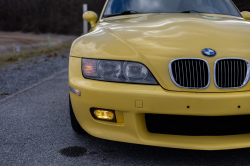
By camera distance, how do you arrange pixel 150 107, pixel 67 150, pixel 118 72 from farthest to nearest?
pixel 67 150 < pixel 118 72 < pixel 150 107

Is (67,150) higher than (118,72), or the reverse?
(118,72)

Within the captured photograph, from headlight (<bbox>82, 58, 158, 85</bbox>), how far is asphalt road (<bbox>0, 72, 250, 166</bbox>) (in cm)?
63

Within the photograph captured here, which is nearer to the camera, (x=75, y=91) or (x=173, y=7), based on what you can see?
(x=75, y=91)

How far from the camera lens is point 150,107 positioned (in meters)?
1.79

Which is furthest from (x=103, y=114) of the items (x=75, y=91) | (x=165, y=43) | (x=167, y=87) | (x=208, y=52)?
(x=208, y=52)

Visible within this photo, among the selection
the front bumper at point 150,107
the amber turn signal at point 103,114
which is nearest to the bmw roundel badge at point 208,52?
the front bumper at point 150,107

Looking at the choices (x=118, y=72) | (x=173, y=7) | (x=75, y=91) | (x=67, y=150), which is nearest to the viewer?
(x=118, y=72)

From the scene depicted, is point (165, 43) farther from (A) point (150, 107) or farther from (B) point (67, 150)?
(B) point (67, 150)

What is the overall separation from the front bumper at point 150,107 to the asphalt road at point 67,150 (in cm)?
24

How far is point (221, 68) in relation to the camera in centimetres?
183

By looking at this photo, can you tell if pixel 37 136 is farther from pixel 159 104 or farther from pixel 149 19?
pixel 149 19

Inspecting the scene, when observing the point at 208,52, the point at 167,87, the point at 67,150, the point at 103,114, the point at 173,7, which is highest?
the point at 173,7

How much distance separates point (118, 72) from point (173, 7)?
146cm

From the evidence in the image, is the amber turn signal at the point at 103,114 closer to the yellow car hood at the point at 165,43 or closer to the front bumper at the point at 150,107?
the front bumper at the point at 150,107
